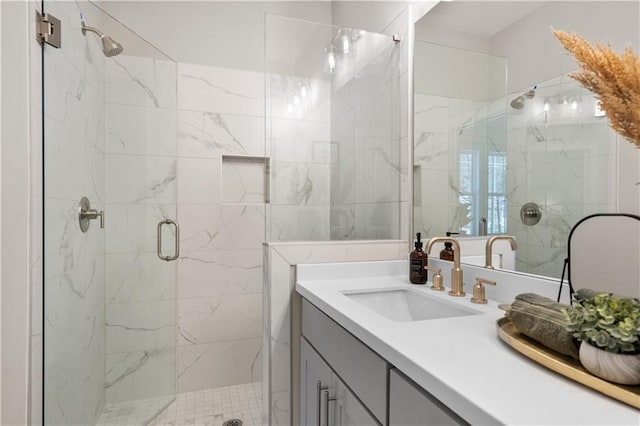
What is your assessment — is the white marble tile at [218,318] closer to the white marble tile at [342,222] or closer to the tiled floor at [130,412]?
the tiled floor at [130,412]

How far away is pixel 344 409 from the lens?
0.93 meters

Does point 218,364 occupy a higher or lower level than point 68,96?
lower

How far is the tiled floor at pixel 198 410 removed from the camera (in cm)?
175

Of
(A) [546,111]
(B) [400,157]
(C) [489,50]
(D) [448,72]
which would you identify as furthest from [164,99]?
(A) [546,111]

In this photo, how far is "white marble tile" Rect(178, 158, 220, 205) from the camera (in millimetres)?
2119

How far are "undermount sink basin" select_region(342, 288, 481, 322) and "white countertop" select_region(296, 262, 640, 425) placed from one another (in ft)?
0.79

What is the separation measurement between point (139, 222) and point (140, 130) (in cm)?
49

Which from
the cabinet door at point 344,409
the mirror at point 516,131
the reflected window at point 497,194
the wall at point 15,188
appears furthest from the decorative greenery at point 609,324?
the wall at point 15,188

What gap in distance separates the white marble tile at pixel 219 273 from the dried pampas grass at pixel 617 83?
1.92 metres

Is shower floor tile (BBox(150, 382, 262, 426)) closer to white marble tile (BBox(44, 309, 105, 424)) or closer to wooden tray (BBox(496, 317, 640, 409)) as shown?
white marble tile (BBox(44, 309, 105, 424))

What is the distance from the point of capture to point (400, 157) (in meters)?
1.65

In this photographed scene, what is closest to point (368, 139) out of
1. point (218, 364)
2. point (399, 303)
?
point (399, 303)

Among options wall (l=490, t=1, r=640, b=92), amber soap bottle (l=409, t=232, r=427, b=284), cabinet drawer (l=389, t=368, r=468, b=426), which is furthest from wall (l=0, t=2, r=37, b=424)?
wall (l=490, t=1, r=640, b=92)

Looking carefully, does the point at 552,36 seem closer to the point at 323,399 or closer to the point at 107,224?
the point at 323,399
